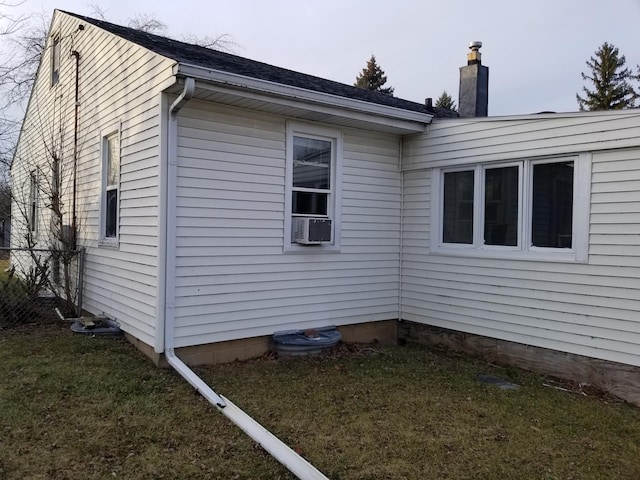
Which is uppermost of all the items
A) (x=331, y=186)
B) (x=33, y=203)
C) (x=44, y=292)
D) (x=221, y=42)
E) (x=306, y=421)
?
(x=221, y=42)

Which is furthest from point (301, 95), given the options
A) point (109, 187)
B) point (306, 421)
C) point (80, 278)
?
point (80, 278)

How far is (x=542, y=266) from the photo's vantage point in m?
5.38

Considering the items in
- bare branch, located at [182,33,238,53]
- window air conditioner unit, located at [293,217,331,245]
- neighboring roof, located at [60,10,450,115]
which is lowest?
window air conditioner unit, located at [293,217,331,245]

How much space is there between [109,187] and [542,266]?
227 inches

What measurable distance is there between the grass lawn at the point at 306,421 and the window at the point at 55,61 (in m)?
6.06

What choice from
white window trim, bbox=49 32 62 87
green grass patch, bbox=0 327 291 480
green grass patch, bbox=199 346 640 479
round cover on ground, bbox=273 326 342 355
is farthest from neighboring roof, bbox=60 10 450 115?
green grass patch, bbox=199 346 640 479

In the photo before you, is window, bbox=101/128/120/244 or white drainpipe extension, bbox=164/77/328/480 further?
window, bbox=101/128/120/244

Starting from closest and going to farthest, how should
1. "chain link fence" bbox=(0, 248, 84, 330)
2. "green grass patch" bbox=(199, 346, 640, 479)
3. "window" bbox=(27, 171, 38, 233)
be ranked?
"green grass patch" bbox=(199, 346, 640, 479)
"chain link fence" bbox=(0, 248, 84, 330)
"window" bbox=(27, 171, 38, 233)

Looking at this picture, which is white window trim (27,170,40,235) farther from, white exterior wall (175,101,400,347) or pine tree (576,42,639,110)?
pine tree (576,42,639,110)

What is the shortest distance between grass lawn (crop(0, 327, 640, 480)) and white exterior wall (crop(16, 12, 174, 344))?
844 mm

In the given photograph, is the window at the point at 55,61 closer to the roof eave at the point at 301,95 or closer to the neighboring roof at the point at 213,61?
the neighboring roof at the point at 213,61

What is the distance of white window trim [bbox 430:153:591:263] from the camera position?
4.99 metres

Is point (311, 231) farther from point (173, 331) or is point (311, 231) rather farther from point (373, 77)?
point (373, 77)

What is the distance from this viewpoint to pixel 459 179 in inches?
250
